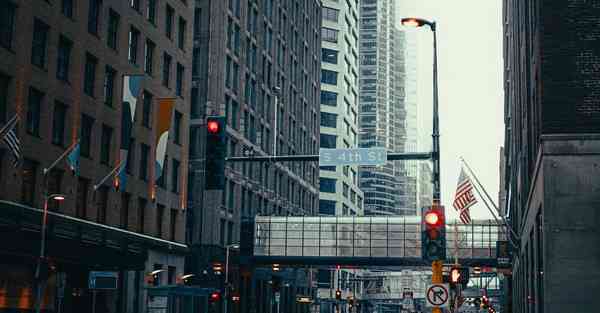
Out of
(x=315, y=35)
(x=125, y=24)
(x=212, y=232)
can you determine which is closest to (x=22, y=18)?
(x=125, y=24)

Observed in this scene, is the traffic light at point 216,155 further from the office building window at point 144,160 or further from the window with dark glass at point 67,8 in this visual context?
the office building window at point 144,160

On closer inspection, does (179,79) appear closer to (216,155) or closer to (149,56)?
(149,56)

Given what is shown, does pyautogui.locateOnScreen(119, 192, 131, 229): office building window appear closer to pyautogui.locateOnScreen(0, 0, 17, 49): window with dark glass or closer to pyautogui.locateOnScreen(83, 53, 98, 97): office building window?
pyautogui.locateOnScreen(83, 53, 98, 97): office building window

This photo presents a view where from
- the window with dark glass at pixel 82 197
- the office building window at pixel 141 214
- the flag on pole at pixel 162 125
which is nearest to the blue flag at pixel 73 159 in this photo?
the window with dark glass at pixel 82 197

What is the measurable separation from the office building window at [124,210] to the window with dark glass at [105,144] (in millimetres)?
3237

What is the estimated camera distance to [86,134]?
2025 inches

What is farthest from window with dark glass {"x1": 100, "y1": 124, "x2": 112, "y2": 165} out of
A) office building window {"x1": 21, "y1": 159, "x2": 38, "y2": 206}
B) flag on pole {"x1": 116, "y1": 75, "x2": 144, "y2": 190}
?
office building window {"x1": 21, "y1": 159, "x2": 38, "y2": 206}

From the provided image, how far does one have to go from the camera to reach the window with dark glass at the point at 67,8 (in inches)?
1902

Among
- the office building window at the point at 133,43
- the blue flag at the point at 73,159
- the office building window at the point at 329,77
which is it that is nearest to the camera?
the blue flag at the point at 73,159

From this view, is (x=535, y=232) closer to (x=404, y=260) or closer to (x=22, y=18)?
(x=22, y=18)

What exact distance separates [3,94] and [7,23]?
3434mm

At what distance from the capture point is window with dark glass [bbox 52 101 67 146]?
4756cm

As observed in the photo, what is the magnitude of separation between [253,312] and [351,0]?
9144 centimetres

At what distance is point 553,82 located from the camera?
89.4ft
